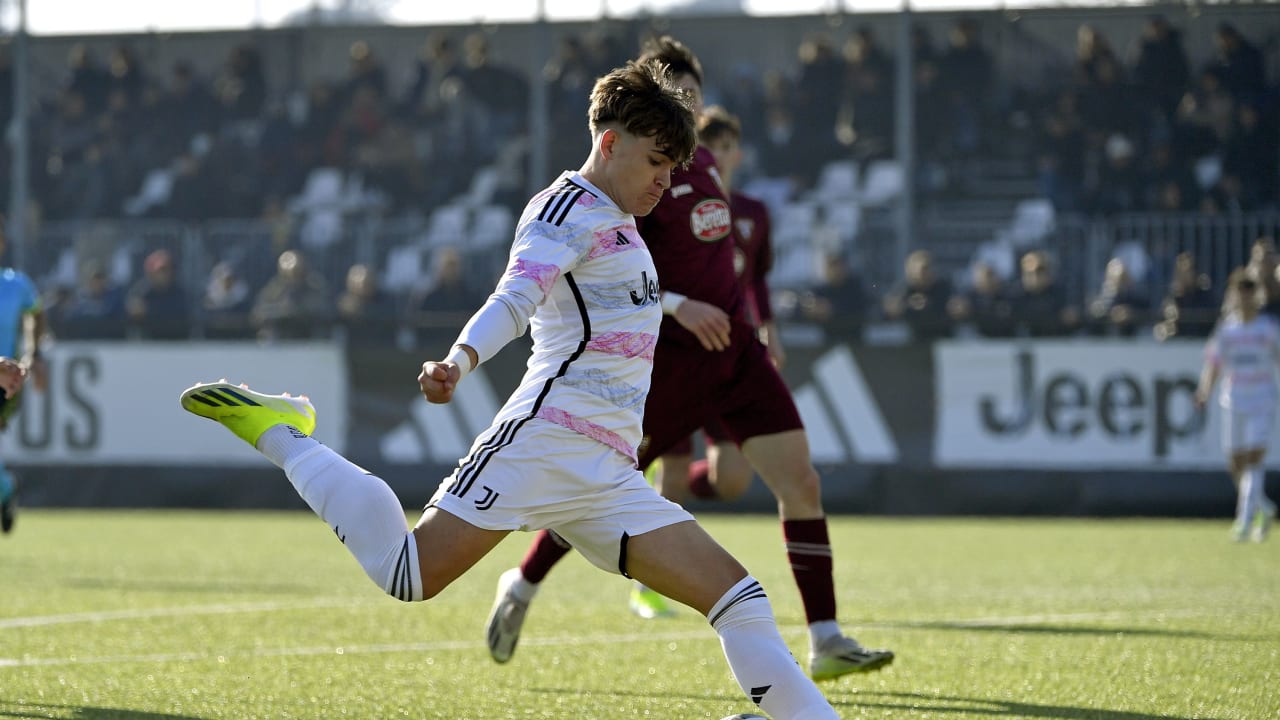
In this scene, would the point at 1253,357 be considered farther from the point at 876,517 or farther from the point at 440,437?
the point at 440,437

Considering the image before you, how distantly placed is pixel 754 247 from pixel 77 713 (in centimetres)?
353

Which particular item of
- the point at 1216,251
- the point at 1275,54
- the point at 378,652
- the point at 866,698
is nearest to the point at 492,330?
the point at 866,698

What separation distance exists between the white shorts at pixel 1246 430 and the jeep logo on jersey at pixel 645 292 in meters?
10.6

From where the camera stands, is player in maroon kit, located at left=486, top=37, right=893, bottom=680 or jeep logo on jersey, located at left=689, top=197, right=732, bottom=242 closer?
player in maroon kit, located at left=486, top=37, right=893, bottom=680

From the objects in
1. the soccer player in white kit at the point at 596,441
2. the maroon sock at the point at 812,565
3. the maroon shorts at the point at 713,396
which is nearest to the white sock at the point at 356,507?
the soccer player in white kit at the point at 596,441

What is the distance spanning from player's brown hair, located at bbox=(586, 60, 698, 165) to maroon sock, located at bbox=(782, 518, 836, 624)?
2.12m

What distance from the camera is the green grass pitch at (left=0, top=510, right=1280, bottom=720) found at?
5.57m

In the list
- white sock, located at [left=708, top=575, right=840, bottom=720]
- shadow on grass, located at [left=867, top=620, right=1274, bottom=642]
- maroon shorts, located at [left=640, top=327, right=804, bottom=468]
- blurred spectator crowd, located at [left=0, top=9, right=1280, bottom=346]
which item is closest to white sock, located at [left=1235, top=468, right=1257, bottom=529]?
blurred spectator crowd, located at [left=0, top=9, right=1280, bottom=346]

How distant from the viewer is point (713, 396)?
623cm

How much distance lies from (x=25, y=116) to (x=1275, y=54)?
495 inches

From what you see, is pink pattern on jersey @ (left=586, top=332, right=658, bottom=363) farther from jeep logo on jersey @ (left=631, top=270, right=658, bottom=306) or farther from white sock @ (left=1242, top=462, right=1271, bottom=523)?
white sock @ (left=1242, top=462, right=1271, bottom=523)

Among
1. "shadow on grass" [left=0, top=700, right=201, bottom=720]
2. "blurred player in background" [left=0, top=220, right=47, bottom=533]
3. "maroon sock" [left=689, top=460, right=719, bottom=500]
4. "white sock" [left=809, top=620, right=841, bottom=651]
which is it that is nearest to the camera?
"shadow on grass" [left=0, top=700, right=201, bottom=720]

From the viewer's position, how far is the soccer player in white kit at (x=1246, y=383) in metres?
13.8

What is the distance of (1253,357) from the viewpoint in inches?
563
